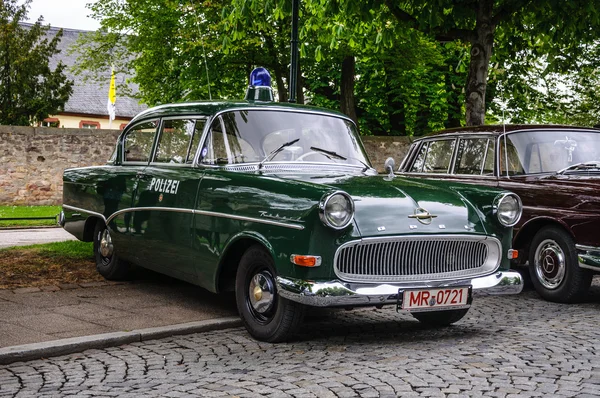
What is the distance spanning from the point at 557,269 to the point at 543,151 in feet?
4.48

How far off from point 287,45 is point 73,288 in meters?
19.4

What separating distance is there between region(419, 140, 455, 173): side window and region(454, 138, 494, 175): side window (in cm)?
18

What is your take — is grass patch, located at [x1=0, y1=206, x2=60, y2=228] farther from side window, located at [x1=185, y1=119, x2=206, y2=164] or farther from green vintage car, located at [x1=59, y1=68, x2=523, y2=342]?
side window, located at [x1=185, y1=119, x2=206, y2=164]

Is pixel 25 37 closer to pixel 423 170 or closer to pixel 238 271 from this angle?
pixel 423 170

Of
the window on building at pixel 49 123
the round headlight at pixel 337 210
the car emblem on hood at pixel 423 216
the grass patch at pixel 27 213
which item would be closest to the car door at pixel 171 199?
the round headlight at pixel 337 210

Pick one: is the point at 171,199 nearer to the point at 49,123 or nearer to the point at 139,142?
the point at 139,142

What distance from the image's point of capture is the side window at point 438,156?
1022 centimetres

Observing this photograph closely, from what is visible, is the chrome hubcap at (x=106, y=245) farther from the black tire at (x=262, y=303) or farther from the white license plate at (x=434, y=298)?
the white license plate at (x=434, y=298)

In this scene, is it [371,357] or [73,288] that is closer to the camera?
[371,357]

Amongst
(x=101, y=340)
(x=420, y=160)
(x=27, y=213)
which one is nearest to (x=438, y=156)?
(x=420, y=160)

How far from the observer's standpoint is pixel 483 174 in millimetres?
9578

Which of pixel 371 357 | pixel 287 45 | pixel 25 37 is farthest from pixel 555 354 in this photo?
pixel 25 37

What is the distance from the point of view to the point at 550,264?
8.77 m

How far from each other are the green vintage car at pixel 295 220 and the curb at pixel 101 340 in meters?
0.30
